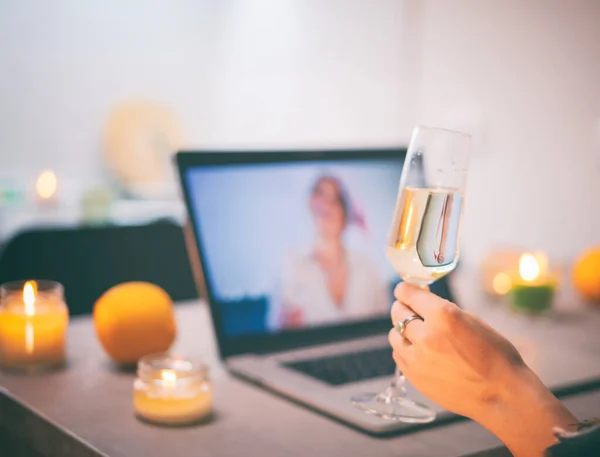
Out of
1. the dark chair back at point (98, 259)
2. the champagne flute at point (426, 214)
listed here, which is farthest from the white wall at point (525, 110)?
the champagne flute at point (426, 214)

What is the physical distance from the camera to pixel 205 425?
86 cm

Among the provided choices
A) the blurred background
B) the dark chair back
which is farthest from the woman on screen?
the blurred background

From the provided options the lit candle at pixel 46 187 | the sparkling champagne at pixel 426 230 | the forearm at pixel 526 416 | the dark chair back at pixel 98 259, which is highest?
the sparkling champagne at pixel 426 230

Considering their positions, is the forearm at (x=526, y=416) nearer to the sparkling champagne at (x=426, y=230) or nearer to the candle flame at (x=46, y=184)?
the sparkling champagne at (x=426, y=230)

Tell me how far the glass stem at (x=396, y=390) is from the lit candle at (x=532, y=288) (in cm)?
57

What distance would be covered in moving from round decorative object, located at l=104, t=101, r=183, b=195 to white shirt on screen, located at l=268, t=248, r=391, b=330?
8.49 feet

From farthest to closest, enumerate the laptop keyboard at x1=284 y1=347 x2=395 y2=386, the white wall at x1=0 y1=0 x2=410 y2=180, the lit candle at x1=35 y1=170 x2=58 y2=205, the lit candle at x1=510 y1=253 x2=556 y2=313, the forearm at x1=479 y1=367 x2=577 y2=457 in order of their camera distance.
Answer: the lit candle at x1=35 y1=170 x2=58 y2=205
the white wall at x1=0 y1=0 x2=410 y2=180
the lit candle at x1=510 y1=253 x2=556 y2=313
the laptop keyboard at x1=284 y1=347 x2=395 y2=386
the forearm at x1=479 y1=367 x2=577 y2=457

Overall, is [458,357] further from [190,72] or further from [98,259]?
[190,72]

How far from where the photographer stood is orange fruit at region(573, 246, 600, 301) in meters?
1.48

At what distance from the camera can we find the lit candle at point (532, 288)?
55.6 inches

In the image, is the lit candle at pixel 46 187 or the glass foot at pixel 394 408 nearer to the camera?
the glass foot at pixel 394 408

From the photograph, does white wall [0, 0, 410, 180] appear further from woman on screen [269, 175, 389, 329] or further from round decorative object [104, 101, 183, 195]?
woman on screen [269, 175, 389, 329]

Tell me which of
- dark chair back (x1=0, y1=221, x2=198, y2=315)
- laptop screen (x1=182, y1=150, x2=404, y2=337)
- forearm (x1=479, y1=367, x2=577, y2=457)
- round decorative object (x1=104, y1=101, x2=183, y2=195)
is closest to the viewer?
forearm (x1=479, y1=367, x2=577, y2=457)

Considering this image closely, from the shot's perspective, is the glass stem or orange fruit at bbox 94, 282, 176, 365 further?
orange fruit at bbox 94, 282, 176, 365
